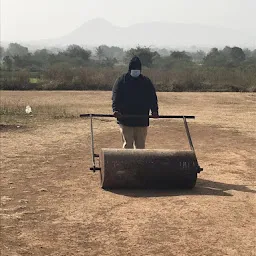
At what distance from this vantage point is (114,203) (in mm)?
6148

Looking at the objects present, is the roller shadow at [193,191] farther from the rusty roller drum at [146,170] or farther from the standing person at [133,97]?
the standing person at [133,97]

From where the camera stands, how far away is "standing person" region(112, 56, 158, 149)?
716cm

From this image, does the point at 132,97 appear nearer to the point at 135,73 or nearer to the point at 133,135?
the point at 135,73

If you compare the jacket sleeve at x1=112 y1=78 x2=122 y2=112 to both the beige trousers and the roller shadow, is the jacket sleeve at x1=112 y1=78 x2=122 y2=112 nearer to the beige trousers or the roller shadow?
the beige trousers

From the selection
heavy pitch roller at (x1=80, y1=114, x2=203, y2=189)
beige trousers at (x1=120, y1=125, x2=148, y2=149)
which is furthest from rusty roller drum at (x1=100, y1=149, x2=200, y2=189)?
beige trousers at (x1=120, y1=125, x2=148, y2=149)

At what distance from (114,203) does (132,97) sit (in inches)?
72.9

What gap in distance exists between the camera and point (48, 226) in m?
5.46

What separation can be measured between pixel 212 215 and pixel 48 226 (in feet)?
6.56

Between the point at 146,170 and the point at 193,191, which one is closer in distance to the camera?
the point at 146,170

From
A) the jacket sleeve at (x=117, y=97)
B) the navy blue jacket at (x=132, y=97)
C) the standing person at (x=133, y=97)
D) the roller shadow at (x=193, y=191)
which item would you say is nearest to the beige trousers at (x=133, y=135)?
the standing person at (x=133, y=97)

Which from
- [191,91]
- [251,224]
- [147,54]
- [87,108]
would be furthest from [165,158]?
[147,54]

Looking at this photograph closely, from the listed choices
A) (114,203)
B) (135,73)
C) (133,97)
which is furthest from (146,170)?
(135,73)

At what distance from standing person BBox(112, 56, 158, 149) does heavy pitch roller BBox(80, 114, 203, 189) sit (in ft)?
2.49

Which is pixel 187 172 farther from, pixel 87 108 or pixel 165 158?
pixel 87 108
